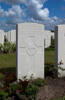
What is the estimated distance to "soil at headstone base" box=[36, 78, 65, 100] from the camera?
4.02 metres

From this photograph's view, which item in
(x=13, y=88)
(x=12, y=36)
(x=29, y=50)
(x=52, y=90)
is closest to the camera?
(x=13, y=88)

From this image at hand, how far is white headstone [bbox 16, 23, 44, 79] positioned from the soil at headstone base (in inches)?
24.3

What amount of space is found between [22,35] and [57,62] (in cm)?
152

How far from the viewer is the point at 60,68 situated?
555cm

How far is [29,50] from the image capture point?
5.12 meters

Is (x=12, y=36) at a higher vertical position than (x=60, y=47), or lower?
higher

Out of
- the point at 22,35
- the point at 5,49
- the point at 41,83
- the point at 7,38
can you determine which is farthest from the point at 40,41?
the point at 7,38

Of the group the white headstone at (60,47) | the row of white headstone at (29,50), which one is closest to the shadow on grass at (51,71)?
the white headstone at (60,47)

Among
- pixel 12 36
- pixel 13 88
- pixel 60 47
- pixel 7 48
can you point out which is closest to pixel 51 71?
pixel 60 47

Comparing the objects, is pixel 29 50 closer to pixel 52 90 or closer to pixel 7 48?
pixel 52 90

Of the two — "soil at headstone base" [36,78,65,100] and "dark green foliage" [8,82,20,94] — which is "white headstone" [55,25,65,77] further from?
"dark green foliage" [8,82,20,94]

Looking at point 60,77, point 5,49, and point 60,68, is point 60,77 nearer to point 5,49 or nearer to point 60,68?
point 60,68

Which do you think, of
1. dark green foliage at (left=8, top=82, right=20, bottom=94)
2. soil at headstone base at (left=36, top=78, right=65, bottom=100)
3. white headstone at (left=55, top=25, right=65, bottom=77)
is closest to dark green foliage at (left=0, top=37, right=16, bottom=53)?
white headstone at (left=55, top=25, right=65, bottom=77)

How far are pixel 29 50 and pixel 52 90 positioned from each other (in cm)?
140
